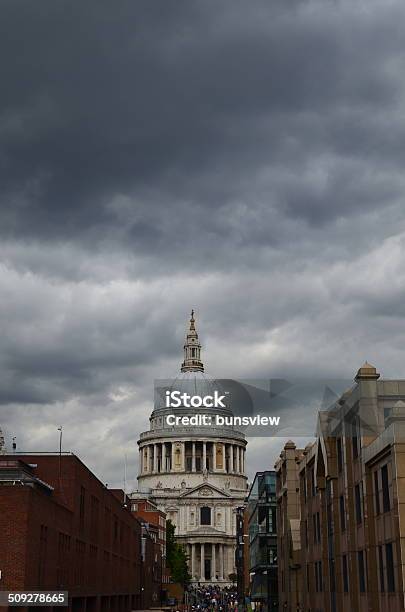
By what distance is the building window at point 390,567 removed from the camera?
107ft

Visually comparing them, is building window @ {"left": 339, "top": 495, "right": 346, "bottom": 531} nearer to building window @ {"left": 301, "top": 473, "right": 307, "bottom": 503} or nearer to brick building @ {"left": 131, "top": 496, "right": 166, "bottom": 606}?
building window @ {"left": 301, "top": 473, "right": 307, "bottom": 503}

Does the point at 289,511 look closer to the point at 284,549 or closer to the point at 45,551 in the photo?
the point at 284,549

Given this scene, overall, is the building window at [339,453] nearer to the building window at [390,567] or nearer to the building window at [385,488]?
the building window at [385,488]

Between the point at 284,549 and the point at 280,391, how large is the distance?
122ft

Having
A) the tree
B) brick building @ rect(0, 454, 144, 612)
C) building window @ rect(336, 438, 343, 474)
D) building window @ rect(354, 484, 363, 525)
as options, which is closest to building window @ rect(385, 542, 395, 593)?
building window @ rect(354, 484, 363, 525)

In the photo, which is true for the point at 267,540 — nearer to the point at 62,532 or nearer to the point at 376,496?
the point at 62,532

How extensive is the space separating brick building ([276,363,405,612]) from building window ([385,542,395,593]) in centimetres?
4

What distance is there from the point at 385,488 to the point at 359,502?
5057mm

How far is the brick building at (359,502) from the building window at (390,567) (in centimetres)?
4

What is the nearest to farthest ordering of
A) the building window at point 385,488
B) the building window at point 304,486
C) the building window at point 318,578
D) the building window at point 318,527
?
the building window at point 385,488 < the building window at point 318,578 < the building window at point 318,527 < the building window at point 304,486

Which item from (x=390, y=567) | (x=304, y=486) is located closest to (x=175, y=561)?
(x=304, y=486)

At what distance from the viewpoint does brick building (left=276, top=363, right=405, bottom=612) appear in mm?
32062

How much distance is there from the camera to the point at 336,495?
43.3 meters

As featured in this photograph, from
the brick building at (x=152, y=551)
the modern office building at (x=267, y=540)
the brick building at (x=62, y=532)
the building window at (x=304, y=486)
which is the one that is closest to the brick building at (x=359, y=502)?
the building window at (x=304, y=486)
